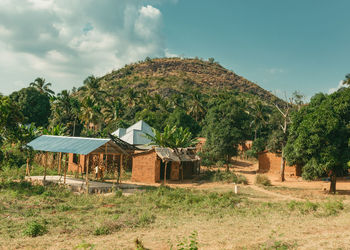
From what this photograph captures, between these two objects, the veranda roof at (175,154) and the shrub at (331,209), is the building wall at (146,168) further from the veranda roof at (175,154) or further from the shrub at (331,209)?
the shrub at (331,209)

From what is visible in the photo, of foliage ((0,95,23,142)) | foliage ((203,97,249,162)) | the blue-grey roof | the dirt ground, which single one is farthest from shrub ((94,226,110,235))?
foliage ((203,97,249,162))

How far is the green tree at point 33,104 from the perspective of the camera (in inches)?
1955

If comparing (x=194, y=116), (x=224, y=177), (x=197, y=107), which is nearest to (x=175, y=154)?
(x=224, y=177)

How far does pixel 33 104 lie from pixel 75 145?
3766cm

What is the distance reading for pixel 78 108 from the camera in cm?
4366

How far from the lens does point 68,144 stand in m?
19.0

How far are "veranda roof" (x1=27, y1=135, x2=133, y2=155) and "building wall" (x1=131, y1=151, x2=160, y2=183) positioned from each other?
434 centimetres

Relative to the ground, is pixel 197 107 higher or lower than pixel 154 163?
higher

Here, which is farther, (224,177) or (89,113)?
(89,113)

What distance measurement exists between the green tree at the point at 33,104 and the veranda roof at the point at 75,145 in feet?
107

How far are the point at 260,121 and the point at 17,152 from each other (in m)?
39.5

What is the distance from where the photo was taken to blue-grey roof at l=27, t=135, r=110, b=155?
17469 millimetres

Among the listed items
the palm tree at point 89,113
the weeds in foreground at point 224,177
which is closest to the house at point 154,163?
the weeds in foreground at point 224,177

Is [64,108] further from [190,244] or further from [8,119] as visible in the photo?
[190,244]
